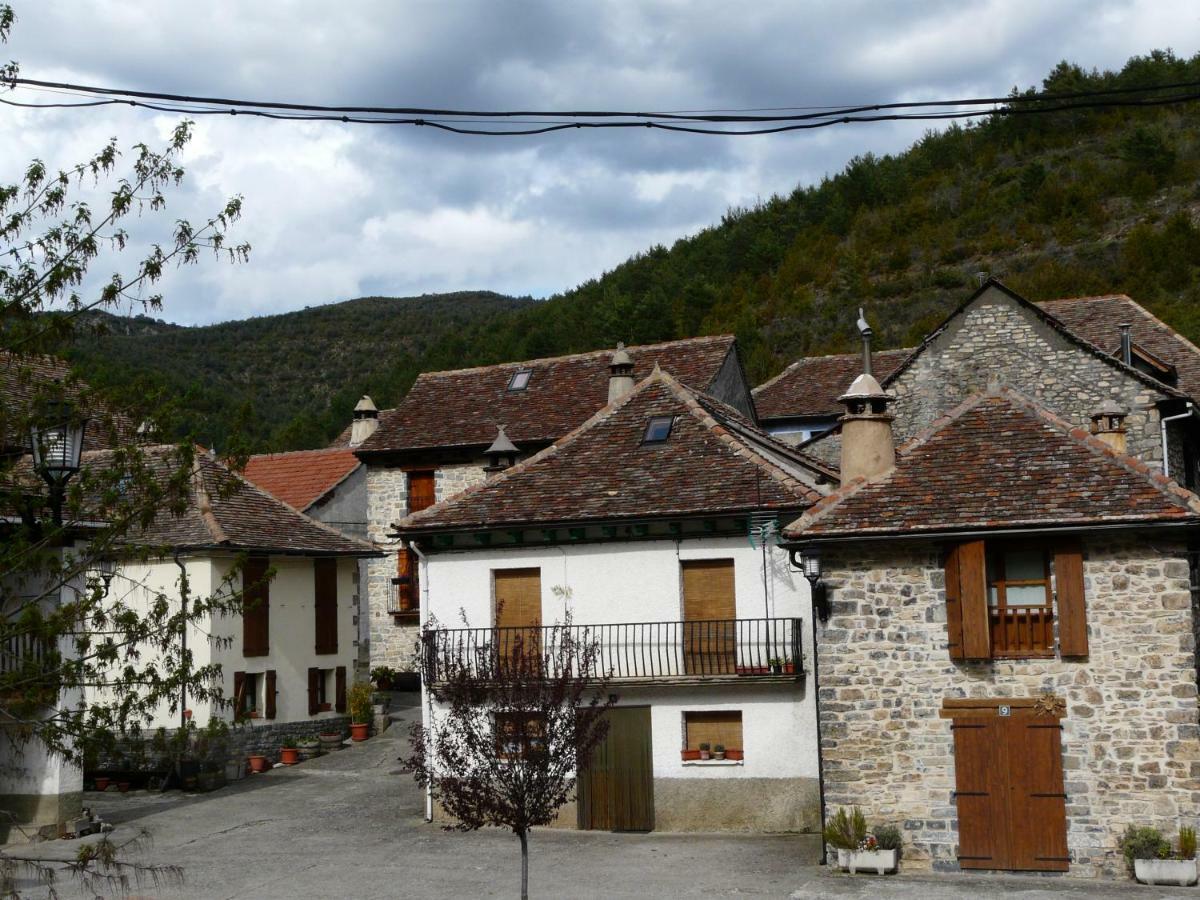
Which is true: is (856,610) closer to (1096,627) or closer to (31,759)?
(1096,627)

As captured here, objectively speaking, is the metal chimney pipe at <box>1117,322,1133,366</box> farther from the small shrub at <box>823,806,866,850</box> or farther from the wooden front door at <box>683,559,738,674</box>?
the small shrub at <box>823,806,866,850</box>

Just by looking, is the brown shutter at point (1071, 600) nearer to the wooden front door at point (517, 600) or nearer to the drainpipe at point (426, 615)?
the wooden front door at point (517, 600)

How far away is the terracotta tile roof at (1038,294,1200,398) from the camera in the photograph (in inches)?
1040

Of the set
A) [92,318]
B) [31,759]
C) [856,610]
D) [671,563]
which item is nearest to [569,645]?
[856,610]

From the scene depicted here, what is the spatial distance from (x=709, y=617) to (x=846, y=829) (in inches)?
173

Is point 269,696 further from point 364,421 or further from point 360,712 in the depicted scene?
point 364,421

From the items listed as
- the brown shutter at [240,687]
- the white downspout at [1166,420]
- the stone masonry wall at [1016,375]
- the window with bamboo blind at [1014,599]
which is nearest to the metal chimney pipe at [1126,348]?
the stone masonry wall at [1016,375]

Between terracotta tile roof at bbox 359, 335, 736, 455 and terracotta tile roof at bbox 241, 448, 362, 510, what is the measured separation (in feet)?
12.8

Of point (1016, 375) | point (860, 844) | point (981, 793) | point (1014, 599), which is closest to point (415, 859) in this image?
point (860, 844)

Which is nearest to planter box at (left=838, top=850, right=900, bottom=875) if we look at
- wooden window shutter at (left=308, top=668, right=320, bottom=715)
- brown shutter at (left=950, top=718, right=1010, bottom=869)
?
brown shutter at (left=950, top=718, right=1010, bottom=869)

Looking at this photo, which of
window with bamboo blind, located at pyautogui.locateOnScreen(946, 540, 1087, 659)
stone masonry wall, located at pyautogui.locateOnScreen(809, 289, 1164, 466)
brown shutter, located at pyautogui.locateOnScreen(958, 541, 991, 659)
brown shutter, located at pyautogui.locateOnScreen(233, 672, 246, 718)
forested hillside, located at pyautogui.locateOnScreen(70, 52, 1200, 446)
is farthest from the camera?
forested hillside, located at pyautogui.locateOnScreen(70, 52, 1200, 446)

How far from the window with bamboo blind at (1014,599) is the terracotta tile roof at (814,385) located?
1805cm

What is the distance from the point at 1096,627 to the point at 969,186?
61897 millimetres

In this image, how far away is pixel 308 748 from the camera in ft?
85.8
